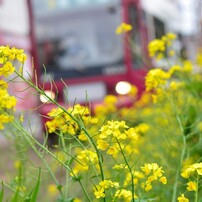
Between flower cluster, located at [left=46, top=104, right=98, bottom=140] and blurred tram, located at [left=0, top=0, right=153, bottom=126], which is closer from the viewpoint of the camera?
flower cluster, located at [left=46, top=104, right=98, bottom=140]

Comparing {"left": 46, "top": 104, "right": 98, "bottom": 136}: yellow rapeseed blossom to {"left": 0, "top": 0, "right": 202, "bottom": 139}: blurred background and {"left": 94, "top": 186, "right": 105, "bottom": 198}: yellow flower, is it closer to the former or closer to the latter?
{"left": 94, "top": 186, "right": 105, "bottom": 198}: yellow flower

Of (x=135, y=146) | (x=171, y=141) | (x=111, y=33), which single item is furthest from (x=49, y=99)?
(x=111, y=33)

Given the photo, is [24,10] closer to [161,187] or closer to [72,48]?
[72,48]

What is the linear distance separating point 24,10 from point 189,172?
9.76 m

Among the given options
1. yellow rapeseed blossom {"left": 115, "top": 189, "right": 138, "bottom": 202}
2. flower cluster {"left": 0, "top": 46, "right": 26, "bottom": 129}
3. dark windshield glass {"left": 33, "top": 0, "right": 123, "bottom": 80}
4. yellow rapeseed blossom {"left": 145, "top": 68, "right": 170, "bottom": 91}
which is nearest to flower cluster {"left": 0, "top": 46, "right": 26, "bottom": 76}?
flower cluster {"left": 0, "top": 46, "right": 26, "bottom": 129}

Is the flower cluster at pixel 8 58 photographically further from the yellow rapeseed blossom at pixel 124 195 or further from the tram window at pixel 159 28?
the tram window at pixel 159 28

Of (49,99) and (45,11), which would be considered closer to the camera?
(49,99)

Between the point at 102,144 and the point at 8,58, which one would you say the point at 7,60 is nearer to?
the point at 8,58

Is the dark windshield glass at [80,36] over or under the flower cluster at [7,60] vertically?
under

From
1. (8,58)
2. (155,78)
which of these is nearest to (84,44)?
(155,78)

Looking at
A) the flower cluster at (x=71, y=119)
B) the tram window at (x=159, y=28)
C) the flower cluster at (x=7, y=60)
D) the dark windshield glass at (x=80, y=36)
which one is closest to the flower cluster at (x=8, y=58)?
the flower cluster at (x=7, y=60)

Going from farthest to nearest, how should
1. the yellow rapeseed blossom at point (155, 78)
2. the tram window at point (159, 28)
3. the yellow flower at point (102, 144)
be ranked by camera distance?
the tram window at point (159, 28), the yellow rapeseed blossom at point (155, 78), the yellow flower at point (102, 144)

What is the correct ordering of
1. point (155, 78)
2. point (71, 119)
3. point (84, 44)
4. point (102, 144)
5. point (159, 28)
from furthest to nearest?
point (159, 28) → point (84, 44) → point (155, 78) → point (71, 119) → point (102, 144)

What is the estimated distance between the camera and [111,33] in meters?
10.4
